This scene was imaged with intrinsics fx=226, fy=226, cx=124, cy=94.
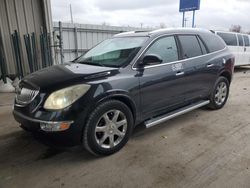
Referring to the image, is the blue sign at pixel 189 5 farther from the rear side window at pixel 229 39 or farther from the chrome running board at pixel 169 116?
the chrome running board at pixel 169 116

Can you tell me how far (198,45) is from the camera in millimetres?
4266

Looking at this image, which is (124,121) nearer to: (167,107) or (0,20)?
(167,107)

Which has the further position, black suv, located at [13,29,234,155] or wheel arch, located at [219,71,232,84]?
wheel arch, located at [219,71,232,84]

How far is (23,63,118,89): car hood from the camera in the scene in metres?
2.78

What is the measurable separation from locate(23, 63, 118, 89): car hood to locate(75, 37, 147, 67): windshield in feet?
0.89

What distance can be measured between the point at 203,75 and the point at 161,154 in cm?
193

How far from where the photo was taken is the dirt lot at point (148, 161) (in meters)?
2.52

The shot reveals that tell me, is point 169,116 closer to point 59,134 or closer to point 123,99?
point 123,99

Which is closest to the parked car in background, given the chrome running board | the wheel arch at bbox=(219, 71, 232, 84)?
the wheel arch at bbox=(219, 71, 232, 84)

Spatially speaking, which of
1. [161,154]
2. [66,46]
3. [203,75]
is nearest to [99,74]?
[161,154]

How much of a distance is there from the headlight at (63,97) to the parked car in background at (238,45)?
873cm

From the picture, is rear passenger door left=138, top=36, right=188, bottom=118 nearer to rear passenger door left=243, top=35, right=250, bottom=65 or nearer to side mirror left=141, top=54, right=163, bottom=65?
side mirror left=141, top=54, right=163, bottom=65

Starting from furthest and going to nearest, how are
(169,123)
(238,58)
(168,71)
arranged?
(238,58)
(169,123)
(168,71)

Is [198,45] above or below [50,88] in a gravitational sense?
above
